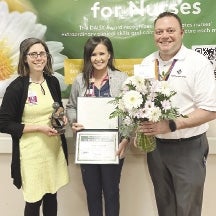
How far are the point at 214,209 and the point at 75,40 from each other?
1.68 meters

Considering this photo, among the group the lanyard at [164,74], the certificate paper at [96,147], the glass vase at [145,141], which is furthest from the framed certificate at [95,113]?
the lanyard at [164,74]

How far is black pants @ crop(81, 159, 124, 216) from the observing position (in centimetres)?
202

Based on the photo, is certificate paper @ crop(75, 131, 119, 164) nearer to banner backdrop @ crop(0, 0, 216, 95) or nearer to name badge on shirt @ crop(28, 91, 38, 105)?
Answer: name badge on shirt @ crop(28, 91, 38, 105)

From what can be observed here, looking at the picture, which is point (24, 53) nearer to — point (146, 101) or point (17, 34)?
point (17, 34)

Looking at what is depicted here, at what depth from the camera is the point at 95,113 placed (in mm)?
1981

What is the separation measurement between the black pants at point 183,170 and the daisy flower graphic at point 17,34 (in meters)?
0.92

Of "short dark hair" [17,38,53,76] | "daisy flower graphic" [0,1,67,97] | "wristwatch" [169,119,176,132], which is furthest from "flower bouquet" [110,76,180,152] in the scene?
"daisy flower graphic" [0,1,67,97]

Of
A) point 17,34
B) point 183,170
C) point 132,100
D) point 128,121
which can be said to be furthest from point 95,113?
point 17,34

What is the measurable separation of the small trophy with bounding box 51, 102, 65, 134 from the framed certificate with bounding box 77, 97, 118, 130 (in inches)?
4.6

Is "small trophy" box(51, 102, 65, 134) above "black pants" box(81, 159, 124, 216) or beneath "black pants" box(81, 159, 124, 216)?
above

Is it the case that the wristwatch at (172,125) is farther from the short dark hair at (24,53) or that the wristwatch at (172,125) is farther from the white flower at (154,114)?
the short dark hair at (24,53)

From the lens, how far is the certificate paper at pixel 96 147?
1.93m

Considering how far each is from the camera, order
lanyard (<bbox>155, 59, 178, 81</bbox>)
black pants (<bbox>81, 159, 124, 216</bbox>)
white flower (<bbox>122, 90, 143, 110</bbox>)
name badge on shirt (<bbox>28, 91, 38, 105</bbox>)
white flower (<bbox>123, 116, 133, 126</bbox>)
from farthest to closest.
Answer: black pants (<bbox>81, 159, 124, 216</bbox>), name badge on shirt (<bbox>28, 91, 38, 105</bbox>), lanyard (<bbox>155, 59, 178, 81</bbox>), white flower (<bbox>123, 116, 133, 126</bbox>), white flower (<bbox>122, 90, 143, 110</bbox>)

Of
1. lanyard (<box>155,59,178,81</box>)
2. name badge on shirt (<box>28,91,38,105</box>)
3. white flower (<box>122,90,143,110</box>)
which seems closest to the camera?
white flower (<box>122,90,143,110</box>)
